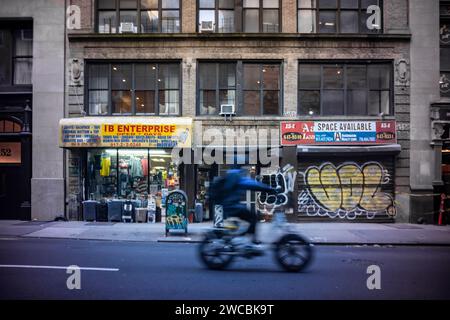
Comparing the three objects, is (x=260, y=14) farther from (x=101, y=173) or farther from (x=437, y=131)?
(x=101, y=173)

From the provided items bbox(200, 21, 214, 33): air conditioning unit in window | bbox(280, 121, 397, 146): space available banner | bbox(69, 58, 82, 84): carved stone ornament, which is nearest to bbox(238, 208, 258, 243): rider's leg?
bbox(280, 121, 397, 146): space available banner

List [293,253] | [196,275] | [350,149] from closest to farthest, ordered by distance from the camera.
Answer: [196,275] < [293,253] < [350,149]

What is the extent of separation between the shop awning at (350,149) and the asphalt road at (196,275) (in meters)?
6.38

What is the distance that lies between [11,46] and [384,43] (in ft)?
53.3

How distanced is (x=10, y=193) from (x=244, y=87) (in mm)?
11208

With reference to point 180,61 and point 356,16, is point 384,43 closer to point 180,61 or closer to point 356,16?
point 356,16

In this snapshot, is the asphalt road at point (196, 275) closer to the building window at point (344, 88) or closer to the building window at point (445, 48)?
the building window at point (344, 88)

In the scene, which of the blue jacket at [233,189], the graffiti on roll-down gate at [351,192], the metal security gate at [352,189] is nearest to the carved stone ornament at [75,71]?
the metal security gate at [352,189]

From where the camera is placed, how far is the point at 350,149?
17078mm

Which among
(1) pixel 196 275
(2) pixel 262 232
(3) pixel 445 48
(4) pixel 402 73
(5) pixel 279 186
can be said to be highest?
(3) pixel 445 48

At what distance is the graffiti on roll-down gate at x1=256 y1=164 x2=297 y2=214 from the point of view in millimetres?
17547

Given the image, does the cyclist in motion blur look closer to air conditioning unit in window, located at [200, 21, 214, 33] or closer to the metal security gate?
the metal security gate

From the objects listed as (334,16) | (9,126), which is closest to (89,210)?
(9,126)
